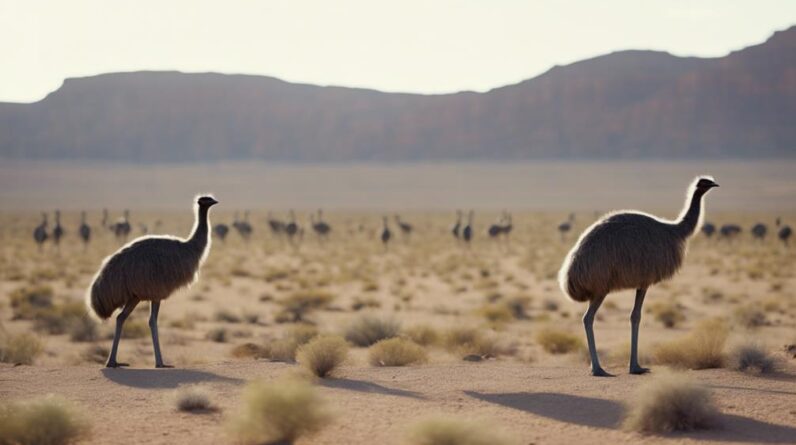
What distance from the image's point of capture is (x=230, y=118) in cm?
15238

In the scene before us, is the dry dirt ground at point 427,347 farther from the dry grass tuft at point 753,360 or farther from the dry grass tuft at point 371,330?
the dry grass tuft at point 371,330

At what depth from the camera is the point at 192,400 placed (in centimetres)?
916

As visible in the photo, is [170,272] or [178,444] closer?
[178,444]

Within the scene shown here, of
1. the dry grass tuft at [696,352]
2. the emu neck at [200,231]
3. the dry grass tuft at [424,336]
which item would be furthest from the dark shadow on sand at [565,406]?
the dry grass tuft at [424,336]

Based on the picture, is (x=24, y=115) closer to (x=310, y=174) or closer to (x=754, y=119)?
(x=310, y=174)

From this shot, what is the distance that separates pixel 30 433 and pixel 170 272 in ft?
13.1

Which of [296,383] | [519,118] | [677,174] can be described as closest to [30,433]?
[296,383]

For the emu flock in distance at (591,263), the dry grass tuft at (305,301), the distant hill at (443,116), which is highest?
the distant hill at (443,116)

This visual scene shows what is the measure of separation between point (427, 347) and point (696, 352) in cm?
512

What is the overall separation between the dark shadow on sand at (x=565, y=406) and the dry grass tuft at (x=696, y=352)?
2907 mm

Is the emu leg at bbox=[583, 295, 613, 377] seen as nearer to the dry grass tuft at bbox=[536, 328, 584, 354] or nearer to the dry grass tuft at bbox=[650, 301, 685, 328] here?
the dry grass tuft at bbox=[536, 328, 584, 354]

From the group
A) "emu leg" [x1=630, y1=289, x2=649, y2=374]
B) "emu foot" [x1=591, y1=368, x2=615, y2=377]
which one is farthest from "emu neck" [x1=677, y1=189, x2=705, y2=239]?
"emu foot" [x1=591, y1=368, x2=615, y2=377]

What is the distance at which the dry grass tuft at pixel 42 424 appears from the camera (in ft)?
25.8

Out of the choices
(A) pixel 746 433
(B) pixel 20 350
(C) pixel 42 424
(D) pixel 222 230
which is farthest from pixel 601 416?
(D) pixel 222 230
